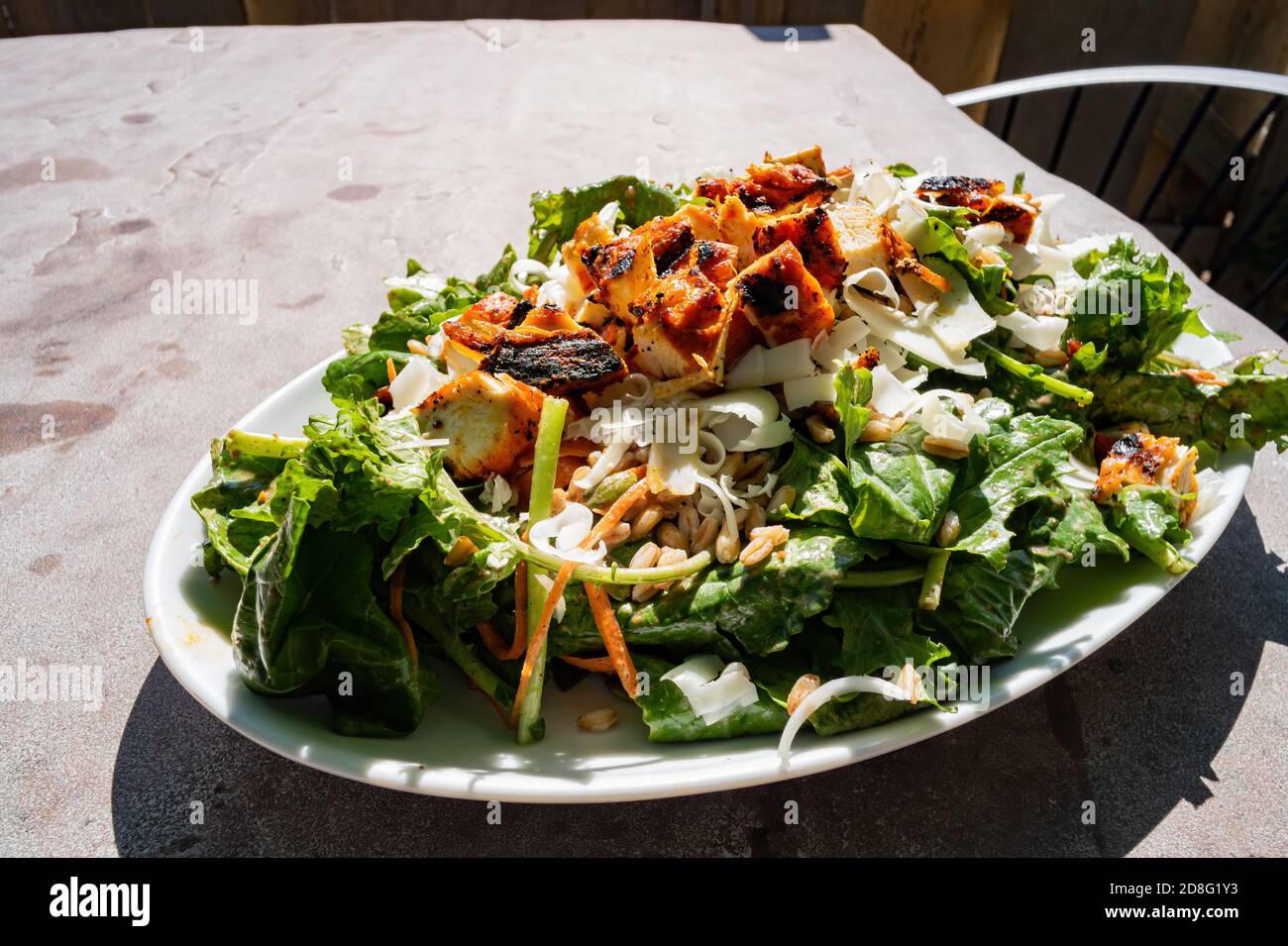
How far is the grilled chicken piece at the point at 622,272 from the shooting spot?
6.35 ft

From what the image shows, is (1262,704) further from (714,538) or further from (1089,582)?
(714,538)

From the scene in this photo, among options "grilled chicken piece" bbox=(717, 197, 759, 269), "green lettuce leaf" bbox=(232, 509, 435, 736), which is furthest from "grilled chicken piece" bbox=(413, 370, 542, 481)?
"grilled chicken piece" bbox=(717, 197, 759, 269)

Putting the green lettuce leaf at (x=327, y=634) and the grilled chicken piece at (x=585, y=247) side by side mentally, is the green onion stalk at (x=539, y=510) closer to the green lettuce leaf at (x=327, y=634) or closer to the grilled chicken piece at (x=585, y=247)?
the green lettuce leaf at (x=327, y=634)

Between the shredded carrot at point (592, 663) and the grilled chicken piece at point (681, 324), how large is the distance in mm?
619

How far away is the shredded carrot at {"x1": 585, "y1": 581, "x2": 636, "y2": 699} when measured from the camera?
1.57 metres

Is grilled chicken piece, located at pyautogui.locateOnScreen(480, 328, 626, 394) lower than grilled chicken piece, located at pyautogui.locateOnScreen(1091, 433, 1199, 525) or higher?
higher

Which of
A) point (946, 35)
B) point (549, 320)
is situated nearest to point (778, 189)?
point (549, 320)

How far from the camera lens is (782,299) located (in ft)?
6.09

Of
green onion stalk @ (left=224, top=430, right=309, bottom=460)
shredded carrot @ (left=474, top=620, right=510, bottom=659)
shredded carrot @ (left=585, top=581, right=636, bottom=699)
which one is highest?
green onion stalk @ (left=224, top=430, right=309, bottom=460)

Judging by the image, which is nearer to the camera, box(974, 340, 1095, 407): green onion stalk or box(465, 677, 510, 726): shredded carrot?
box(465, 677, 510, 726): shredded carrot

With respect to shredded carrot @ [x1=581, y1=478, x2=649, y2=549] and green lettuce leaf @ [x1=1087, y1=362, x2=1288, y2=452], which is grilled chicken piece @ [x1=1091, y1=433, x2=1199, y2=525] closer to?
green lettuce leaf @ [x1=1087, y1=362, x2=1288, y2=452]

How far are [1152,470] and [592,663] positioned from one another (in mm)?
1270
